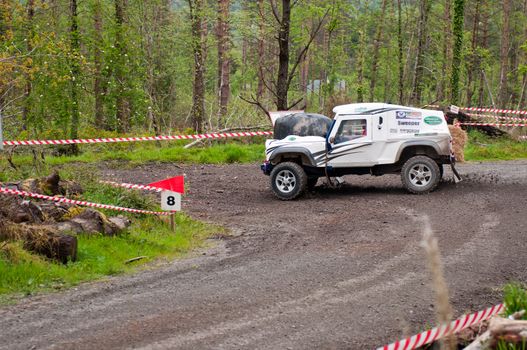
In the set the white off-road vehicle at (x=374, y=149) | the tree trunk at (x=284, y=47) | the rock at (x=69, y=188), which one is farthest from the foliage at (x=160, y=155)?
the rock at (x=69, y=188)

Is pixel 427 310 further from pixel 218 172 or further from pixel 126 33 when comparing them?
Result: pixel 126 33

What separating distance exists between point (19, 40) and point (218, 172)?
8512mm

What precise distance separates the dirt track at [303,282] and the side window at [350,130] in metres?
1.36

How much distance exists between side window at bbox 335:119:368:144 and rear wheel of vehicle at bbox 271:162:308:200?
1107mm

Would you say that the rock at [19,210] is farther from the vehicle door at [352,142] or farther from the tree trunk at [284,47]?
the tree trunk at [284,47]

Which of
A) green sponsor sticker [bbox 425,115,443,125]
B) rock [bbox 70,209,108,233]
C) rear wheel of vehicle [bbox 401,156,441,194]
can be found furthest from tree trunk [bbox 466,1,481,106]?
rock [bbox 70,209,108,233]

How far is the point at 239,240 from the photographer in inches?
461

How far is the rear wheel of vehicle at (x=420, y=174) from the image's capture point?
14648mm

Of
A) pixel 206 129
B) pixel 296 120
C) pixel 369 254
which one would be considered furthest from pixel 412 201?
pixel 206 129

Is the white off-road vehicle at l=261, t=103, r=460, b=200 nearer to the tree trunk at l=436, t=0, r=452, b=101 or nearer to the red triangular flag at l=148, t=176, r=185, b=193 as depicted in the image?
the red triangular flag at l=148, t=176, r=185, b=193

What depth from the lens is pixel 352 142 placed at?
14844 mm

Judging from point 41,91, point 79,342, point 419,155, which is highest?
point 41,91

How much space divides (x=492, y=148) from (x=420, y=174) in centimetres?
919

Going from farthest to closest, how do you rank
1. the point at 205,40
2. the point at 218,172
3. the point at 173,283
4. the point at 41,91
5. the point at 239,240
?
the point at 205,40 → the point at 41,91 → the point at 218,172 → the point at 239,240 → the point at 173,283
